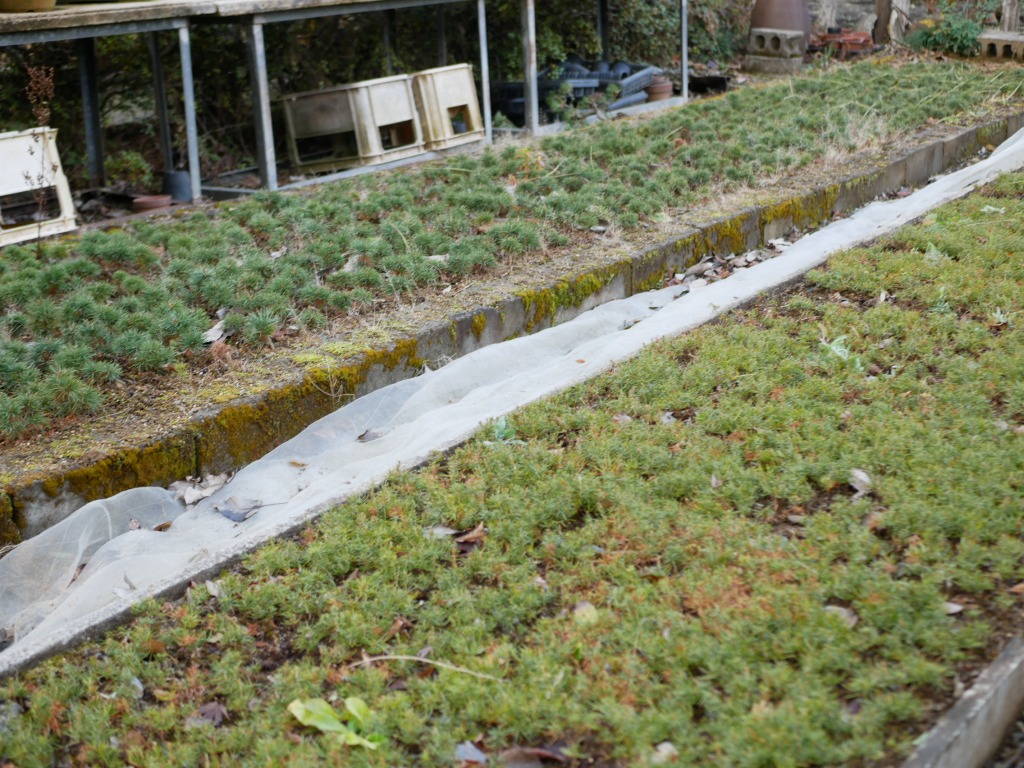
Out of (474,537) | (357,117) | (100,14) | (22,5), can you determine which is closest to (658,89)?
(357,117)

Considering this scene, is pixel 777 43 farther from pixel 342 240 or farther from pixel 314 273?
pixel 314 273

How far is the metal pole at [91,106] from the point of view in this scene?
8.73 meters

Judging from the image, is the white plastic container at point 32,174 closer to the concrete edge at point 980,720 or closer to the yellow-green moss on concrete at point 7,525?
the yellow-green moss on concrete at point 7,525

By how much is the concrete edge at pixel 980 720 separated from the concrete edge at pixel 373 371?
289 centimetres

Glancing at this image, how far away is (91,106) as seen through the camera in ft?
29.0

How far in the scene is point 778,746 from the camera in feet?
8.05

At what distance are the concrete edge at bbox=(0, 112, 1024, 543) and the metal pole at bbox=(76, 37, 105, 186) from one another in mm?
4927

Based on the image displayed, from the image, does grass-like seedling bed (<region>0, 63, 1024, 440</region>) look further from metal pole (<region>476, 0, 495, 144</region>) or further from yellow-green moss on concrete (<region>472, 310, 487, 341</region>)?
metal pole (<region>476, 0, 495, 144</region>)

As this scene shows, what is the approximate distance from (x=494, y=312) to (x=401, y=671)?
2.72 metres

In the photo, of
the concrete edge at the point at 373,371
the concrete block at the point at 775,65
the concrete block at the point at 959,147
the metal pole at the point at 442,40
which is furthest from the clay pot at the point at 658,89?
the concrete edge at the point at 373,371

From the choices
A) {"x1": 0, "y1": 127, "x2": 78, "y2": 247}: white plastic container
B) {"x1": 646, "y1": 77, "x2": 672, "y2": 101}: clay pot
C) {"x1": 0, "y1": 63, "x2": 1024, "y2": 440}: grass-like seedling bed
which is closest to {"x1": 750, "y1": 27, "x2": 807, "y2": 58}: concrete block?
{"x1": 646, "y1": 77, "x2": 672, "y2": 101}: clay pot

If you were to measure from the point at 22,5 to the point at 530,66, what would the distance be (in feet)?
15.6

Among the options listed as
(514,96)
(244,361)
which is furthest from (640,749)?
(514,96)

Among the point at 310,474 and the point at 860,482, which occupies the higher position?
the point at 860,482
